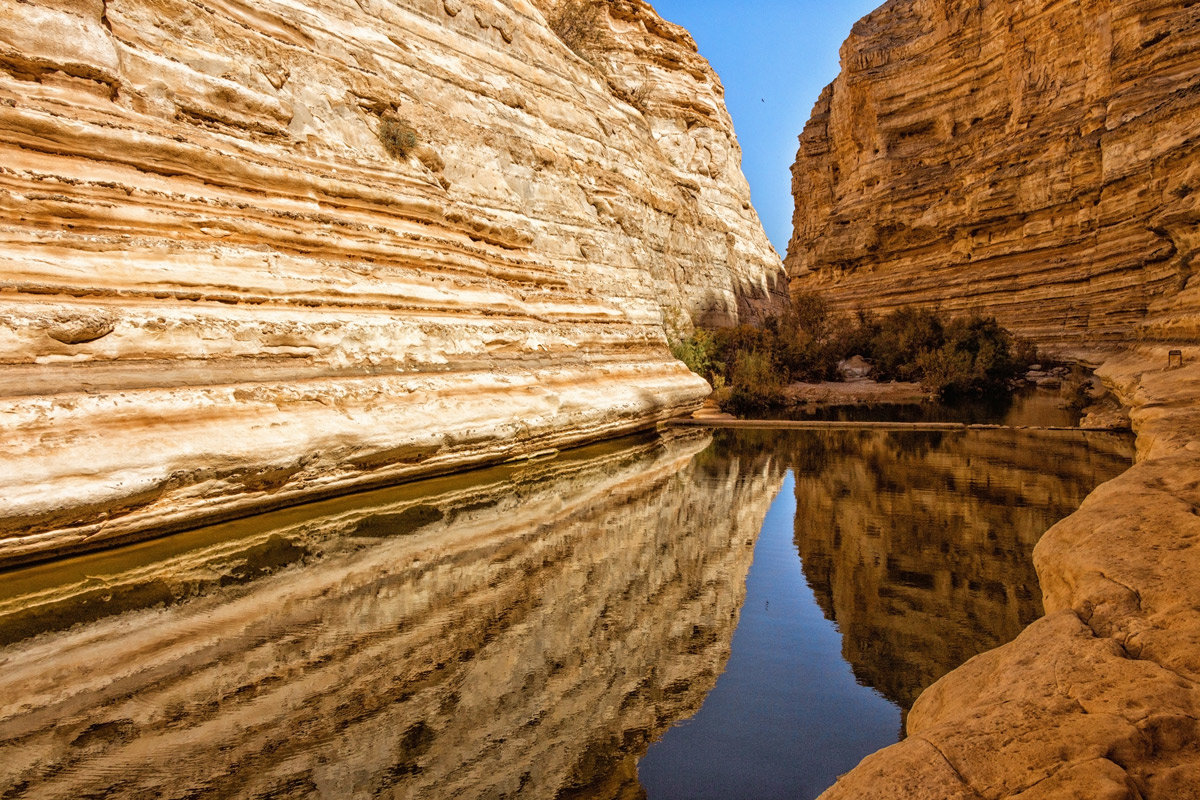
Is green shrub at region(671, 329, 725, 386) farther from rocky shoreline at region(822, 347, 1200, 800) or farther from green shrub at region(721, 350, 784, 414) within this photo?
rocky shoreline at region(822, 347, 1200, 800)

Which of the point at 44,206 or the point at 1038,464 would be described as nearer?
the point at 44,206

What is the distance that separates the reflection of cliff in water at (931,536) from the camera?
9.47ft

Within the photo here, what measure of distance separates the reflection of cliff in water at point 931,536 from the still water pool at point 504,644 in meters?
0.02

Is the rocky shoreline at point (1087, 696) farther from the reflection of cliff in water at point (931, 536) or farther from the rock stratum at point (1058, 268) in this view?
the reflection of cliff in water at point (931, 536)

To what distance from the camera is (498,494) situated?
5.96 meters

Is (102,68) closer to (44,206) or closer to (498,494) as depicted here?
(44,206)

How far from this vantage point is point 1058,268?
20.0 m

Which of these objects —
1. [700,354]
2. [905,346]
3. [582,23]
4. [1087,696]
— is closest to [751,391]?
[700,354]

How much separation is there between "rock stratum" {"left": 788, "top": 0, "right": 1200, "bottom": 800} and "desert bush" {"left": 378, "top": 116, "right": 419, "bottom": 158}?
828 cm

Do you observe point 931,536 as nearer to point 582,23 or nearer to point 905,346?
point 905,346

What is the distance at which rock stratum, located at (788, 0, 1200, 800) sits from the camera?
51.0 inches

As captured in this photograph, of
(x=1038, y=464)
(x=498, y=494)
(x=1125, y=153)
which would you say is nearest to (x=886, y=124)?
(x=1125, y=153)

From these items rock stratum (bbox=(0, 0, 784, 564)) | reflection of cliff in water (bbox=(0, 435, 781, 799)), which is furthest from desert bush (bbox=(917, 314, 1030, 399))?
reflection of cliff in water (bbox=(0, 435, 781, 799))

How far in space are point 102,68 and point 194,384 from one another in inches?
115
